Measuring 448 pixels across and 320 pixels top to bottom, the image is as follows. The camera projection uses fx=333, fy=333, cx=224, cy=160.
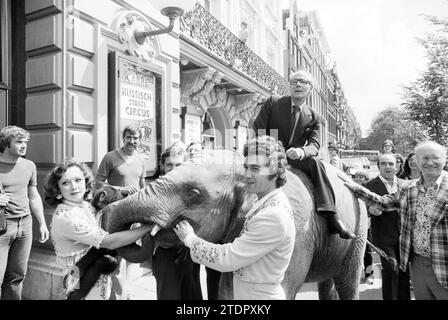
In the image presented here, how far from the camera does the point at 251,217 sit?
5.82 feet

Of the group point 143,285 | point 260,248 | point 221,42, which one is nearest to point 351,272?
point 260,248

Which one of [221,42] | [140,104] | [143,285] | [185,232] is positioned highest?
[221,42]

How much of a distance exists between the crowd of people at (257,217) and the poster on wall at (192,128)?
528cm

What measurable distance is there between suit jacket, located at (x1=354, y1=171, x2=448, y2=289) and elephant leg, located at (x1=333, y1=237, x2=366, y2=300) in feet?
1.15

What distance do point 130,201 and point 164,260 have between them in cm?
85

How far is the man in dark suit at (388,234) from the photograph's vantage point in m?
3.56

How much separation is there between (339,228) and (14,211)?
308 cm

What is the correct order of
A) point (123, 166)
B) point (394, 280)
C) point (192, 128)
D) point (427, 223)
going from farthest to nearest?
point (192, 128)
point (123, 166)
point (394, 280)
point (427, 223)

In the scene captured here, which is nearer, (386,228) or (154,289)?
(386,228)

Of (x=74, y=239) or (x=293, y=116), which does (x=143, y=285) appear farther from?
(x=293, y=116)

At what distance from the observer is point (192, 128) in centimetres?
984

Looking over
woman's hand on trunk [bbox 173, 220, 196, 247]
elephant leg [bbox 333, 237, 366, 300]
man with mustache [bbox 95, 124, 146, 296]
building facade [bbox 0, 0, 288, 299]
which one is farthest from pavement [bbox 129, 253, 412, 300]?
woman's hand on trunk [bbox 173, 220, 196, 247]

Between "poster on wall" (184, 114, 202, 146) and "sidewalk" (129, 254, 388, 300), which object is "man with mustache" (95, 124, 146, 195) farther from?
"poster on wall" (184, 114, 202, 146)

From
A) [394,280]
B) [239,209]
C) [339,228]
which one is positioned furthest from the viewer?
[394,280]
